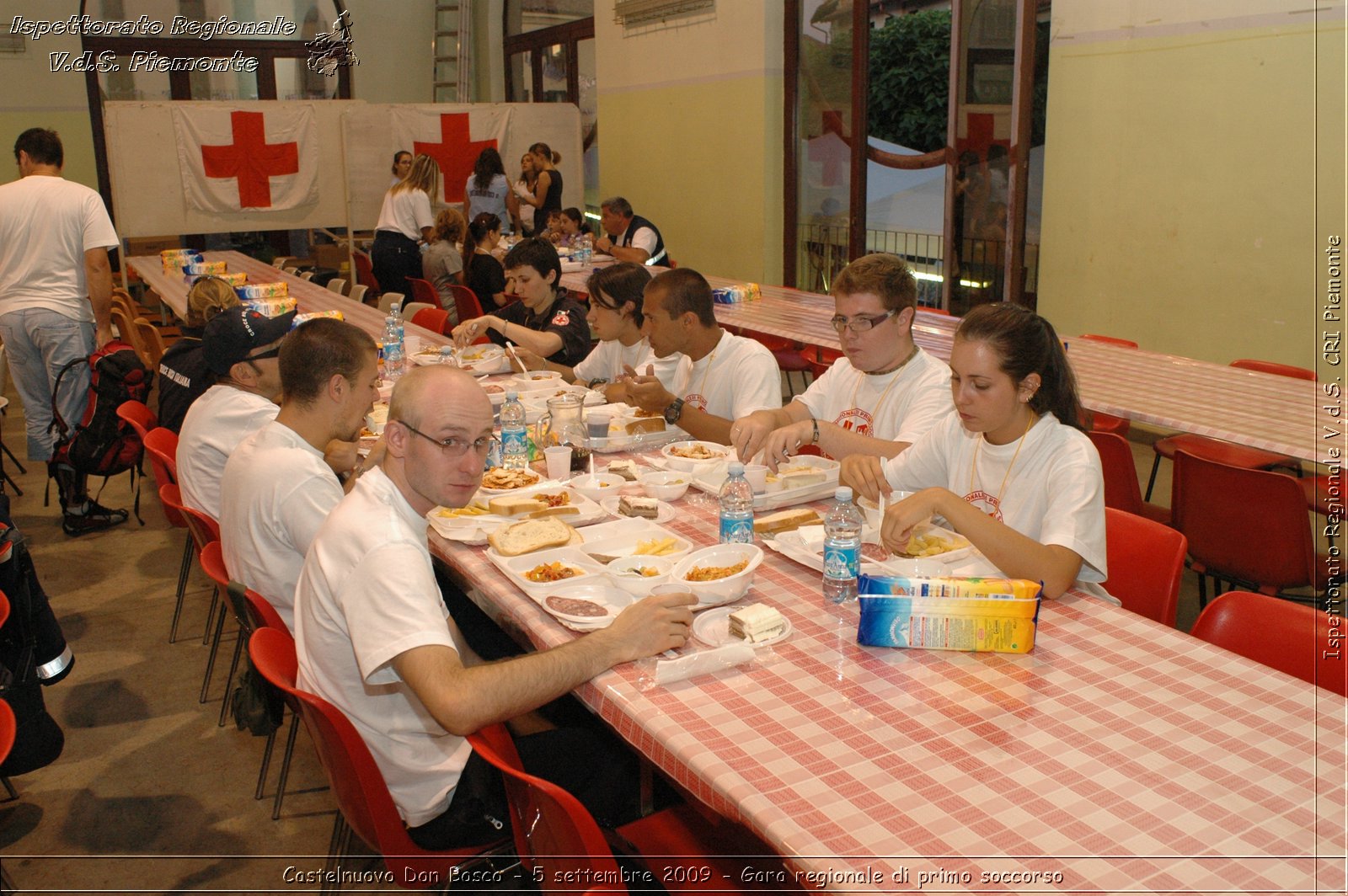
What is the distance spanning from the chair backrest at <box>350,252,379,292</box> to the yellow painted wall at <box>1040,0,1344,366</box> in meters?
6.15

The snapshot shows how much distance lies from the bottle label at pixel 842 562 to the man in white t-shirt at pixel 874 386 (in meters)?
0.67

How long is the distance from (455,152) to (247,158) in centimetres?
214

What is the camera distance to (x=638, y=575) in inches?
93.0

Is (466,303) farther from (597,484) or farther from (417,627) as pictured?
(417,627)

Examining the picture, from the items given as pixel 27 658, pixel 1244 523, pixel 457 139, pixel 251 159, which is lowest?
pixel 27 658

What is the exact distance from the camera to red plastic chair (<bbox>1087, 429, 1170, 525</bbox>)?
3.59 metres

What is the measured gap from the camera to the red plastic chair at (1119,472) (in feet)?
11.8

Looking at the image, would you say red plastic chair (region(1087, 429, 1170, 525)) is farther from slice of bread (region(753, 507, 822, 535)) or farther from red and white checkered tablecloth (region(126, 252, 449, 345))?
red and white checkered tablecloth (region(126, 252, 449, 345))

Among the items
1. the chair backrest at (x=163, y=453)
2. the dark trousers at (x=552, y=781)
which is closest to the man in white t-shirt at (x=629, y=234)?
the chair backrest at (x=163, y=453)

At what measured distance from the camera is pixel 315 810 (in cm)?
307

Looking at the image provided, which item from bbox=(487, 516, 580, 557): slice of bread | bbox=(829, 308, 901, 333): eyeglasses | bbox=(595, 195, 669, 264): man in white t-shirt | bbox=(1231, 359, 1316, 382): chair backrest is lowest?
bbox=(487, 516, 580, 557): slice of bread

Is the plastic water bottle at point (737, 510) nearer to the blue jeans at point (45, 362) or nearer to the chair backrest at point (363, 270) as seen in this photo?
the blue jeans at point (45, 362)

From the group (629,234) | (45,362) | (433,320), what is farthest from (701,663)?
(629,234)

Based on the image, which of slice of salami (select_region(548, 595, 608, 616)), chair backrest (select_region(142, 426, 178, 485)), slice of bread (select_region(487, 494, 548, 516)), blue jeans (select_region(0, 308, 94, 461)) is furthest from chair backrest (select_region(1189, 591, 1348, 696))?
blue jeans (select_region(0, 308, 94, 461))
